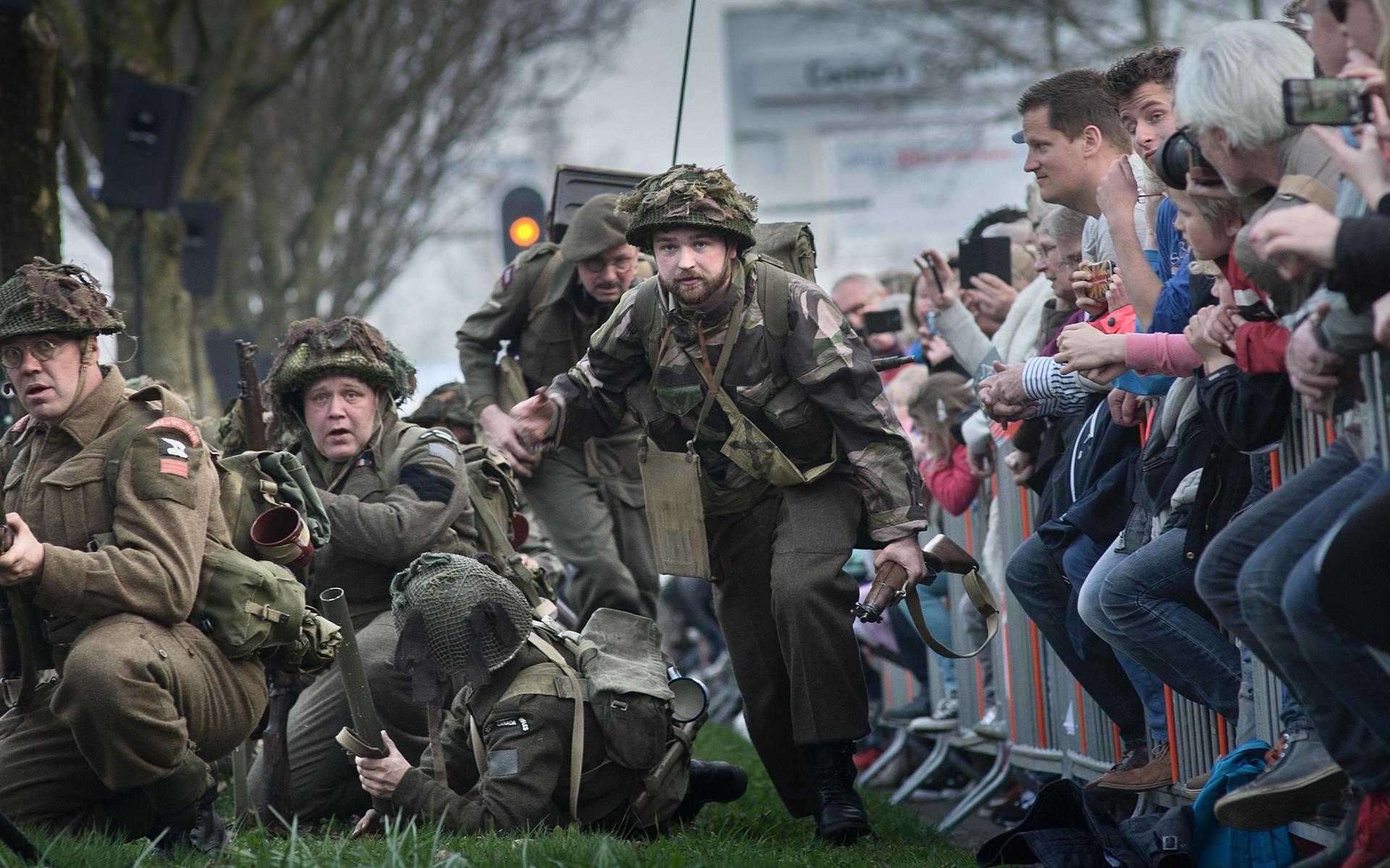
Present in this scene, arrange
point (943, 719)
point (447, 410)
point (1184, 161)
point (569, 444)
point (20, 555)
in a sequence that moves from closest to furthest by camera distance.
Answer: point (1184, 161) → point (20, 555) → point (569, 444) → point (447, 410) → point (943, 719)

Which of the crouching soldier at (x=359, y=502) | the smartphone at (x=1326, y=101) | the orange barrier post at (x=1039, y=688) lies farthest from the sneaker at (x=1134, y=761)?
the smartphone at (x=1326, y=101)

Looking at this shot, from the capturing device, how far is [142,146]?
11.2 m

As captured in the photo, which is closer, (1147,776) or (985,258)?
(1147,776)

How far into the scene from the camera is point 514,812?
516 centimetres

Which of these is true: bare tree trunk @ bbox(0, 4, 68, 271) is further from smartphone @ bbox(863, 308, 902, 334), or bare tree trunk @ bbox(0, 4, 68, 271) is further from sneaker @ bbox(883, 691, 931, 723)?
sneaker @ bbox(883, 691, 931, 723)

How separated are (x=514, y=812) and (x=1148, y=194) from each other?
2.78 metres

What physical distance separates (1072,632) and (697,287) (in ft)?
5.45

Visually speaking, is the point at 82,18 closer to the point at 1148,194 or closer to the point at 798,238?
the point at 798,238

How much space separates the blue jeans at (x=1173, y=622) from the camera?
15.7 feet

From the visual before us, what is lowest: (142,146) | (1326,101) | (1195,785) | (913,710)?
(913,710)

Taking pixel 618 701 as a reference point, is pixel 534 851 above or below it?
below

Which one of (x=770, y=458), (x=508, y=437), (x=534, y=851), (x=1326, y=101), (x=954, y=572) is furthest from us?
(x=508, y=437)

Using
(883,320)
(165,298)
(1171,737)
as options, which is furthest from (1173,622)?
(165,298)

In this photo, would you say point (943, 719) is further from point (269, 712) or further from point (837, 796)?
point (269, 712)
